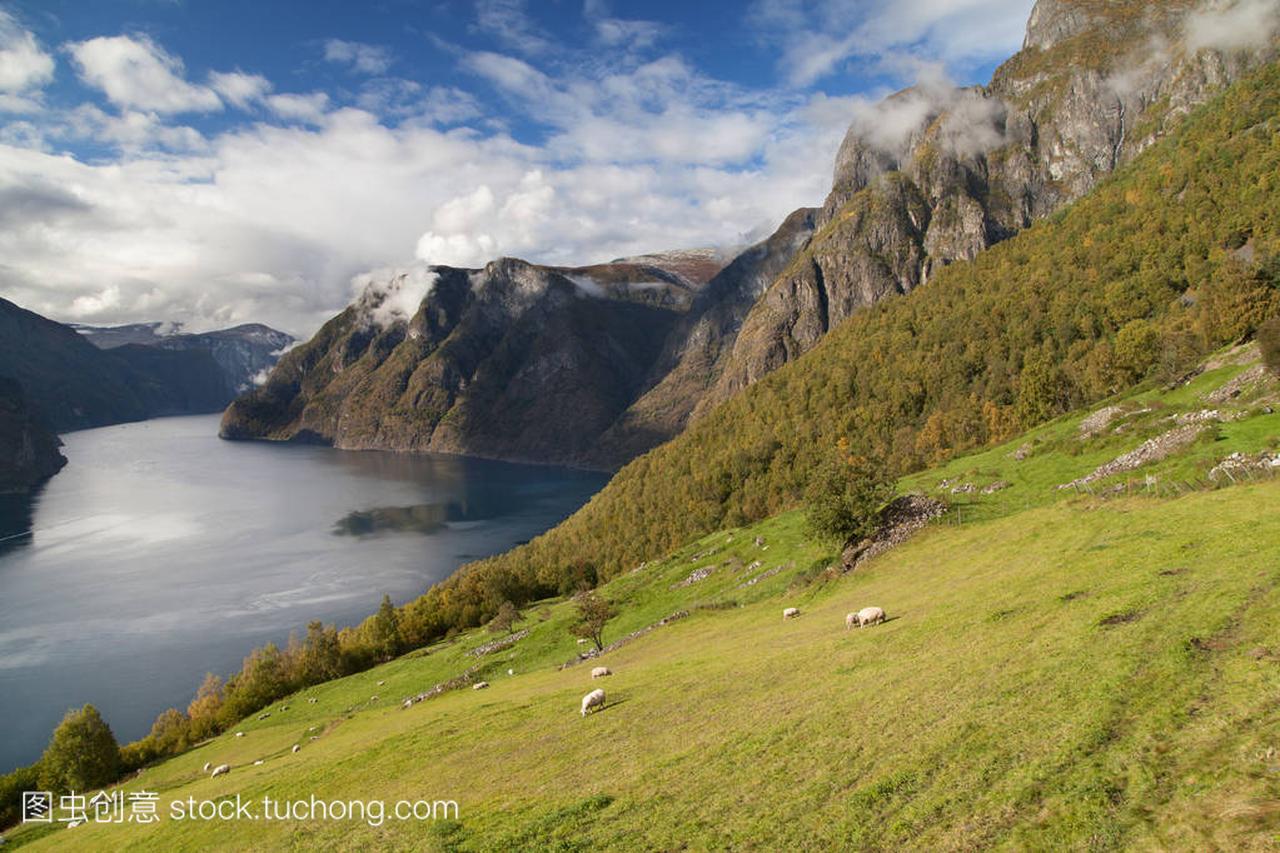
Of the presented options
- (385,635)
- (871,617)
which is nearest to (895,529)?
(871,617)

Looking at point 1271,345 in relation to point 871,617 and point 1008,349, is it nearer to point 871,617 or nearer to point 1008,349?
point 871,617

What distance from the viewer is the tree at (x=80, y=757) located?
6275 centimetres

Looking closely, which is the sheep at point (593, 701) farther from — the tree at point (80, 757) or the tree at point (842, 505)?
the tree at point (80, 757)

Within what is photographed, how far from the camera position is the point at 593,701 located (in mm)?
28766

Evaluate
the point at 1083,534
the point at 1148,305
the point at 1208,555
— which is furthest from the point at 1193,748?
the point at 1148,305

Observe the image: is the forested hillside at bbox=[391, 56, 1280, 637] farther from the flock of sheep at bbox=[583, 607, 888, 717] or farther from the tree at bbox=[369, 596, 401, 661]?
the flock of sheep at bbox=[583, 607, 888, 717]

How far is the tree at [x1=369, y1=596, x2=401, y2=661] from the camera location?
91375 millimetres

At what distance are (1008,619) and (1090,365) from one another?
102067 millimetres

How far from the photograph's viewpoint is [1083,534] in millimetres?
33719

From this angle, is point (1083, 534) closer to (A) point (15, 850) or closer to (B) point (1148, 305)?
(A) point (15, 850)

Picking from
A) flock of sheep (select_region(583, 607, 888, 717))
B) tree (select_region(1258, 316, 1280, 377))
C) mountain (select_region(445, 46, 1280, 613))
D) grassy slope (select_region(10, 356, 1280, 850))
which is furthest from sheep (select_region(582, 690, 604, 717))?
mountain (select_region(445, 46, 1280, 613))

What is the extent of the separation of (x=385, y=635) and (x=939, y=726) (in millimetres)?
91676

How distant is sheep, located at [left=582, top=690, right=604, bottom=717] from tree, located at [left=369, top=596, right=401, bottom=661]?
73.4 meters

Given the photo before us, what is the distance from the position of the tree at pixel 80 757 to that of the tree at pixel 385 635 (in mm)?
30497
